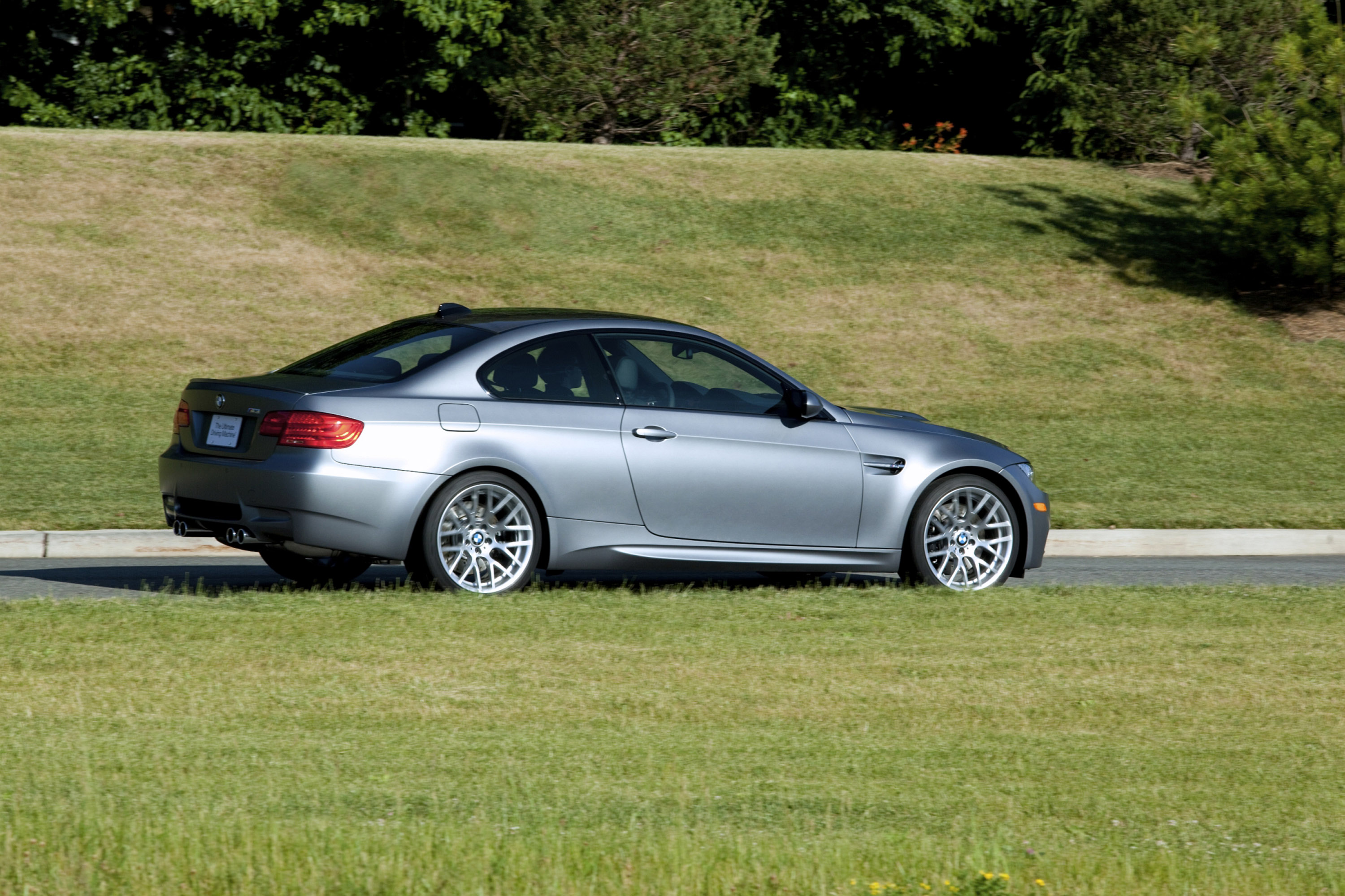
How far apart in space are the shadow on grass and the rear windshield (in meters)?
14.4

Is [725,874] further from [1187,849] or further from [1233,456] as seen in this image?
[1233,456]

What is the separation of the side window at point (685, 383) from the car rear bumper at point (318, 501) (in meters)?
1.25

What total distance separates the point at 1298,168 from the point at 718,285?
7.37 m

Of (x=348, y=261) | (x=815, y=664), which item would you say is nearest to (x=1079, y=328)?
(x=348, y=261)

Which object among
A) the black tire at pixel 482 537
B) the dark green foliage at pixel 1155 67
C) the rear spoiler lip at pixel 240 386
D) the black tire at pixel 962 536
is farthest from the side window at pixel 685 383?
the dark green foliage at pixel 1155 67

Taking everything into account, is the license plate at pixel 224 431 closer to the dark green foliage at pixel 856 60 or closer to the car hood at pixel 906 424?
the car hood at pixel 906 424

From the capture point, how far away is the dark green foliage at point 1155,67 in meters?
24.0

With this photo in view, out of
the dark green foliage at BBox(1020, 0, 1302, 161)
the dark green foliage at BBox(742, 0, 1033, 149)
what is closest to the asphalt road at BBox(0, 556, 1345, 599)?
the dark green foliage at BBox(1020, 0, 1302, 161)

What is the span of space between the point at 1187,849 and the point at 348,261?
16660 millimetres

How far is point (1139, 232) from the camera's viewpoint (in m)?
22.6

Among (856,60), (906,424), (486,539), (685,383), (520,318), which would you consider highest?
(856,60)

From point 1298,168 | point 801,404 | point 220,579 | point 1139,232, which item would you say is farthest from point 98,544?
point 1139,232

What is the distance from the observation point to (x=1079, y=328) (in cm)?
1936

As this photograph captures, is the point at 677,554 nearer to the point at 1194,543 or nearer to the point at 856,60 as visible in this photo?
the point at 1194,543
